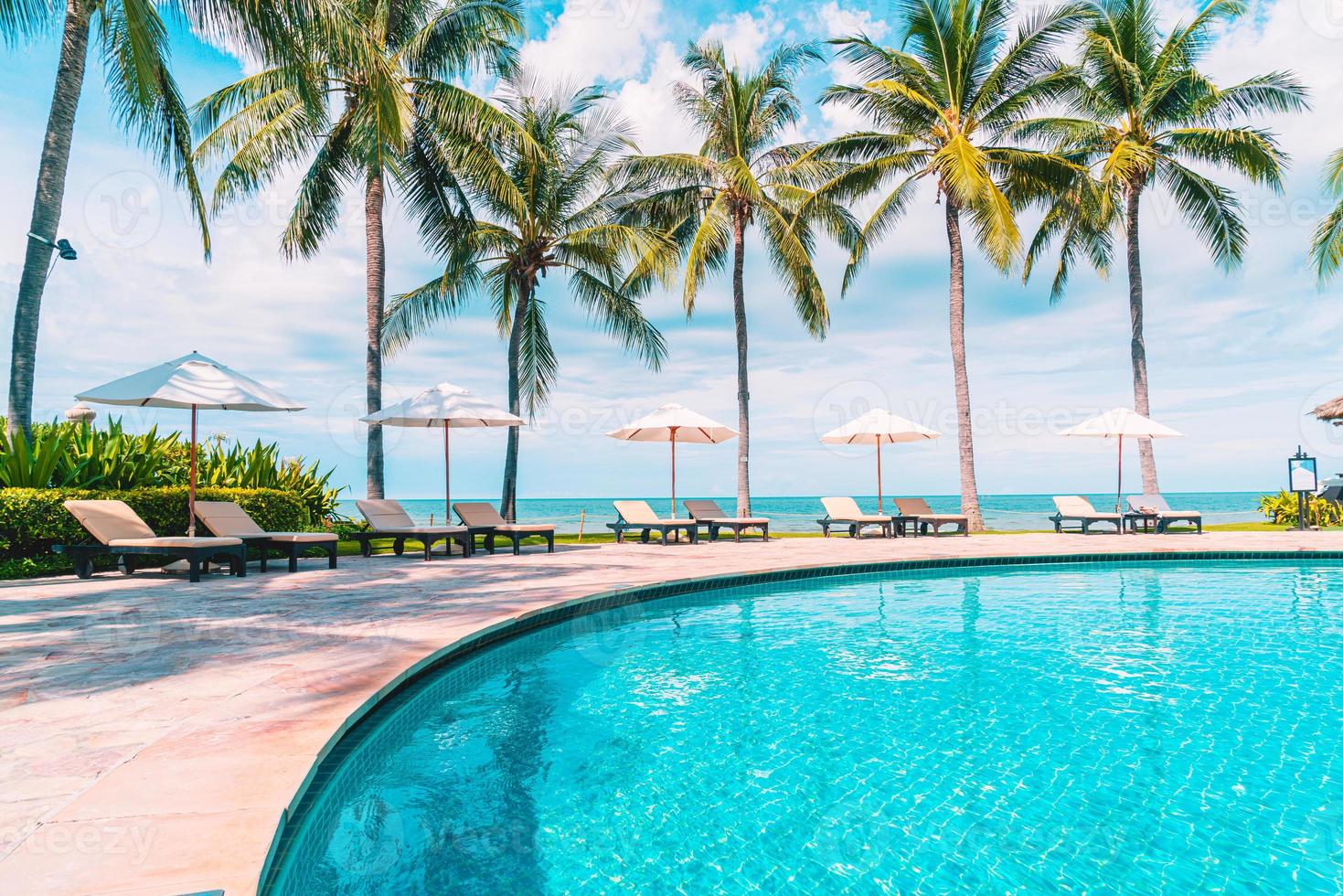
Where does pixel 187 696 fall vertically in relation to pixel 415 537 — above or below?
below

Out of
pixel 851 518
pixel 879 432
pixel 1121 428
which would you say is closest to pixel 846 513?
pixel 851 518

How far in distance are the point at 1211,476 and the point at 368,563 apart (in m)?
35.0

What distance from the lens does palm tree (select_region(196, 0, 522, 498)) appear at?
14.3 meters

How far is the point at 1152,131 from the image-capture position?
18.1 meters

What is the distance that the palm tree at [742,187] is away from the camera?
17.5 m

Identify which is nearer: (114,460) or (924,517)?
(114,460)

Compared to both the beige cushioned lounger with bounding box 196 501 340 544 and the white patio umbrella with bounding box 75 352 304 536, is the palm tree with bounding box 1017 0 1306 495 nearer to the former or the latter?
the white patio umbrella with bounding box 75 352 304 536

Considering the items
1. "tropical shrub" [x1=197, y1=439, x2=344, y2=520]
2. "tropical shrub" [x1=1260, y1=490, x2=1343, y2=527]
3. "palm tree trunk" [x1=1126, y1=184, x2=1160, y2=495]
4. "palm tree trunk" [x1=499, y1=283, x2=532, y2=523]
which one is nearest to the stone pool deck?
"tropical shrub" [x1=197, y1=439, x2=344, y2=520]

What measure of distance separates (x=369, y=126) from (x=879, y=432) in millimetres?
12012

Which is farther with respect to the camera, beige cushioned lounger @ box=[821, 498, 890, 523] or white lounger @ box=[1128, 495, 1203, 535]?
beige cushioned lounger @ box=[821, 498, 890, 523]

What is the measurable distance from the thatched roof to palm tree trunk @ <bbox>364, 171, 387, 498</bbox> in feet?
79.9

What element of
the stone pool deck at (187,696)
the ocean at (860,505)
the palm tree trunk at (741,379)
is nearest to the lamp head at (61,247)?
the stone pool deck at (187,696)

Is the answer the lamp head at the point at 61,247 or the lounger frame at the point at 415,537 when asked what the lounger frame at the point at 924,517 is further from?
the lamp head at the point at 61,247

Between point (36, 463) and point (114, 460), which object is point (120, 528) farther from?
point (114, 460)
